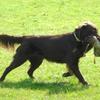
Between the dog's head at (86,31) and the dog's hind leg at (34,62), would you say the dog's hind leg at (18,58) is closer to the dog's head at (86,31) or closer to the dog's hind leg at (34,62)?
the dog's hind leg at (34,62)

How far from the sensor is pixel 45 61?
1344cm

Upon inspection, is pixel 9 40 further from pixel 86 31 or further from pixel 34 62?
pixel 86 31

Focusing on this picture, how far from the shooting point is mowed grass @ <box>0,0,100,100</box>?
10.5m

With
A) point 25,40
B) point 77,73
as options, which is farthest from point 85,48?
point 25,40

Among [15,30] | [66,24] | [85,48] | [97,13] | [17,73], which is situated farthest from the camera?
[97,13]

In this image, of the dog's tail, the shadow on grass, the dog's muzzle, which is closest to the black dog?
the dog's tail

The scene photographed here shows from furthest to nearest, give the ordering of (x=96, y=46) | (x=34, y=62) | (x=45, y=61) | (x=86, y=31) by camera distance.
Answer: (x=45, y=61) → (x=34, y=62) → (x=96, y=46) → (x=86, y=31)

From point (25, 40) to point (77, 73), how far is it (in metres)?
1.36

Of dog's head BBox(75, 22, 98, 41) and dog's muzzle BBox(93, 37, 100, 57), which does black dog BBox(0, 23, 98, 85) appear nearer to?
dog's head BBox(75, 22, 98, 41)

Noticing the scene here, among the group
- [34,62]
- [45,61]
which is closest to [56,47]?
[34,62]

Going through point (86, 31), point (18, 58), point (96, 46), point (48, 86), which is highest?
point (86, 31)

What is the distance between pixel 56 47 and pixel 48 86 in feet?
3.06

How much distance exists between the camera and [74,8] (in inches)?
931

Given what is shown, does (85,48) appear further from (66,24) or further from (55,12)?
(55,12)
